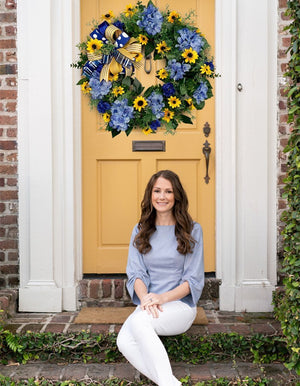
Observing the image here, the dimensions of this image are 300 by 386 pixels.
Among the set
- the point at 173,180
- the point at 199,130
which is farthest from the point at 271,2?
the point at 173,180

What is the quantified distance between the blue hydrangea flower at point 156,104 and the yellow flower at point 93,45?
0.39 metres

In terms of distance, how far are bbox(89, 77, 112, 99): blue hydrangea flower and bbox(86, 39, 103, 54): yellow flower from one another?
15 cm

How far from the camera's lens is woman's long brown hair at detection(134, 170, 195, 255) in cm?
268

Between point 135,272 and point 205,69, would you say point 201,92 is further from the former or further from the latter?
point 135,272

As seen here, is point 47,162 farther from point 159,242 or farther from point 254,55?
point 254,55

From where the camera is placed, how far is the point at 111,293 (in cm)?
351

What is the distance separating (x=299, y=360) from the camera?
2.29 m

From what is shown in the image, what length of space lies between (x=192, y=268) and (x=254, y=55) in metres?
1.65

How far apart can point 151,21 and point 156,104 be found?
445 millimetres

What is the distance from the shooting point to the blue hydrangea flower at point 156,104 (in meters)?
2.60

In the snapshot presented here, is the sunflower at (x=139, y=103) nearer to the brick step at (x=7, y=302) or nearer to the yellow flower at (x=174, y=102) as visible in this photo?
the yellow flower at (x=174, y=102)

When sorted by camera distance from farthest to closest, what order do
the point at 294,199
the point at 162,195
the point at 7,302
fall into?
the point at 7,302 < the point at 162,195 < the point at 294,199

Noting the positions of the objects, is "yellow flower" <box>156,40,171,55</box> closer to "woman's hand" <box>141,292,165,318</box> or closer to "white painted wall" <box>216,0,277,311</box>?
"white painted wall" <box>216,0,277,311</box>

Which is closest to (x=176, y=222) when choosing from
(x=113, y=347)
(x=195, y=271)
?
(x=195, y=271)
